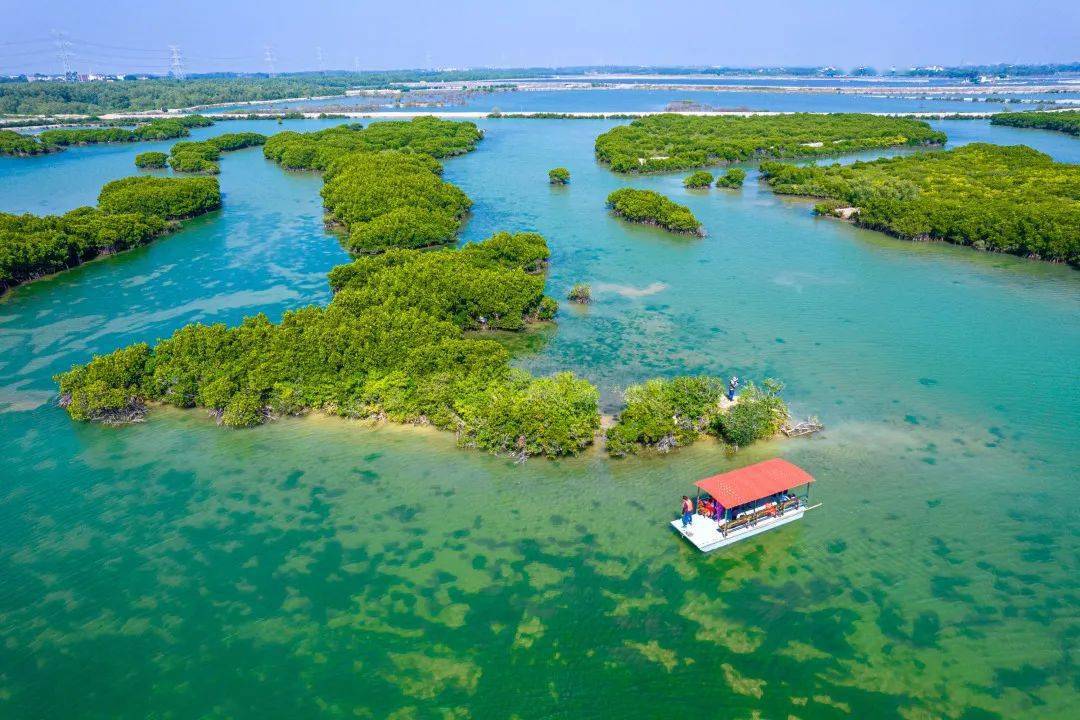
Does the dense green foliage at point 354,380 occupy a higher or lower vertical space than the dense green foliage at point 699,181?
lower

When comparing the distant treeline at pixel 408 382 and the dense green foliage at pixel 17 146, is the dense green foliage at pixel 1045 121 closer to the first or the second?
the distant treeline at pixel 408 382

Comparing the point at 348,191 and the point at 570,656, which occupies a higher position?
the point at 348,191

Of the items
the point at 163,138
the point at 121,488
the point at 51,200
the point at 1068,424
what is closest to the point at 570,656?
the point at 121,488

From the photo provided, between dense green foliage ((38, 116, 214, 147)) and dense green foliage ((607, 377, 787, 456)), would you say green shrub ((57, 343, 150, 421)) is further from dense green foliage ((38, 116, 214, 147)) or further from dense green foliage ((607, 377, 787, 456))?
dense green foliage ((38, 116, 214, 147))

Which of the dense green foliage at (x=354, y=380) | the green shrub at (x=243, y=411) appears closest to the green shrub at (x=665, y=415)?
the dense green foliage at (x=354, y=380)

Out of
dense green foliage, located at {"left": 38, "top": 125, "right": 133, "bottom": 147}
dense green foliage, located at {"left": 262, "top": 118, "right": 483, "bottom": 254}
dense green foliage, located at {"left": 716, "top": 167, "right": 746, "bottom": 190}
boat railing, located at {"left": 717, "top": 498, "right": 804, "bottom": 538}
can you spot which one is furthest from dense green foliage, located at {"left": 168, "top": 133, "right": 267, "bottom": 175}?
boat railing, located at {"left": 717, "top": 498, "right": 804, "bottom": 538}

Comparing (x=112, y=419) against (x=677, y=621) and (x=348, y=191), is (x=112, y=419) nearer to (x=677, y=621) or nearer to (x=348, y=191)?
(x=677, y=621)
